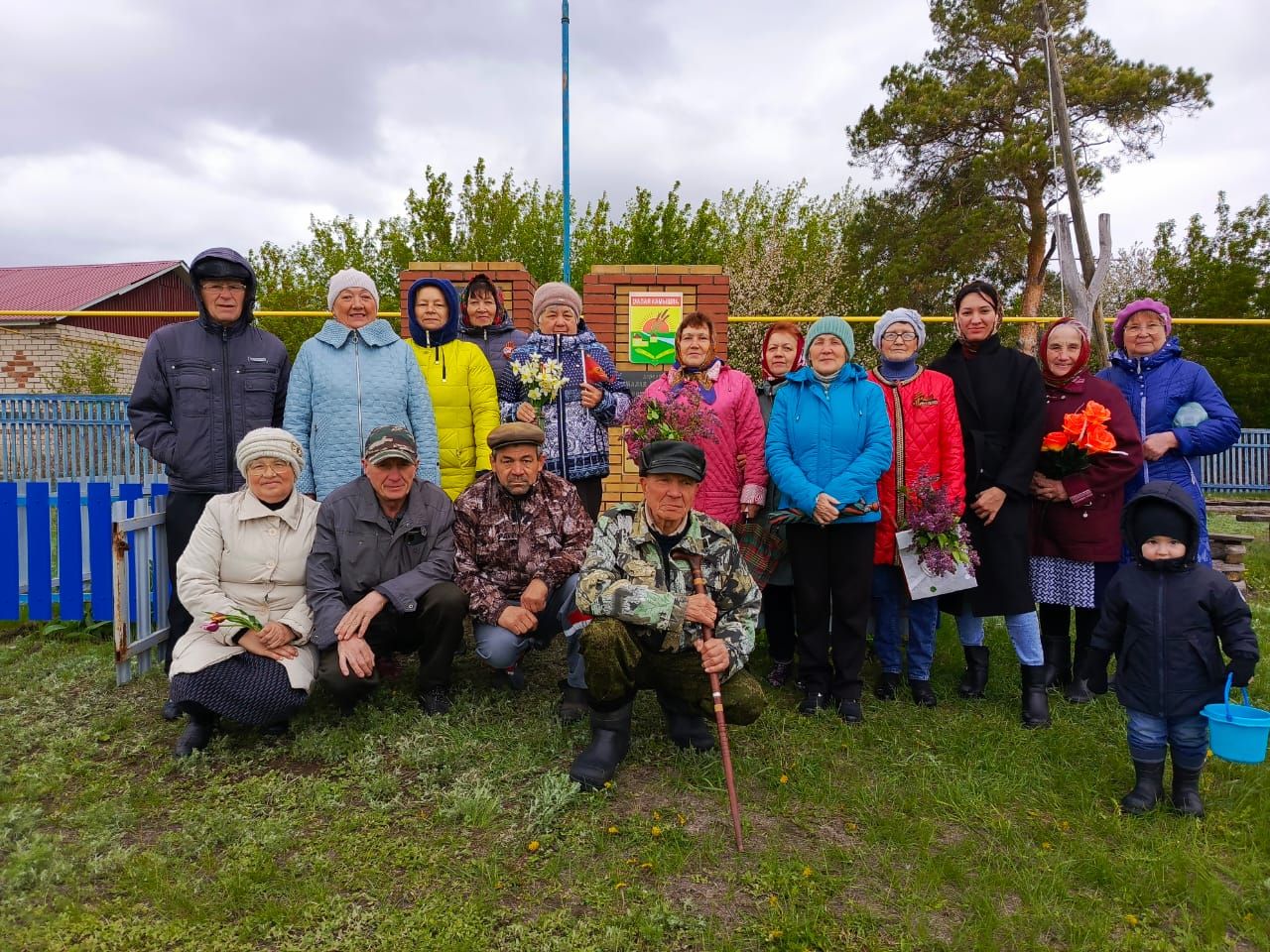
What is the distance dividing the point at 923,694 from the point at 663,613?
1724 millimetres

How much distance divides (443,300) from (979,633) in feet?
10.8

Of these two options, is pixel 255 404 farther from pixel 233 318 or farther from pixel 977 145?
pixel 977 145

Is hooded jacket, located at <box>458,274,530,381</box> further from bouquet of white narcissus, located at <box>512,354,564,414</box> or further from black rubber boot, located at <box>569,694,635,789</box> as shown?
black rubber boot, located at <box>569,694,635,789</box>

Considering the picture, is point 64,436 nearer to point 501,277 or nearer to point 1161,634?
point 501,277

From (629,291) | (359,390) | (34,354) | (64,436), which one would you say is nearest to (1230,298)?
(629,291)

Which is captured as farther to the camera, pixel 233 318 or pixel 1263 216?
pixel 1263 216

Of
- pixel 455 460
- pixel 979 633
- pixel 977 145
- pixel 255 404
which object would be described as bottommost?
pixel 979 633

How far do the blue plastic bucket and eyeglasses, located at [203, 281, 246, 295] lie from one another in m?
4.45

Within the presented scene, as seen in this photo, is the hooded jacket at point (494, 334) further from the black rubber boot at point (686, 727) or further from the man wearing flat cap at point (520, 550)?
the black rubber boot at point (686, 727)

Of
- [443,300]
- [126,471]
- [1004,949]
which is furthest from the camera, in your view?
[126,471]

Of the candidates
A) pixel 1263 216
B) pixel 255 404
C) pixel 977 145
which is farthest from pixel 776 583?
pixel 1263 216

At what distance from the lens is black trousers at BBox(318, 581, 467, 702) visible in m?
3.37

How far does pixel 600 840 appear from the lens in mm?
2586

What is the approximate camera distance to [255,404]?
12.6ft
